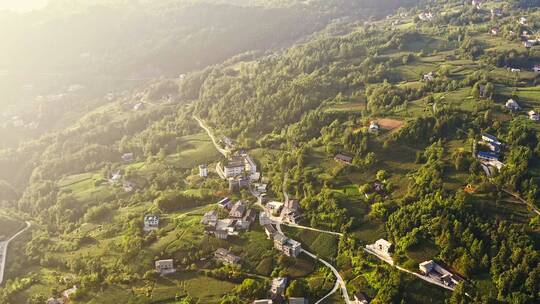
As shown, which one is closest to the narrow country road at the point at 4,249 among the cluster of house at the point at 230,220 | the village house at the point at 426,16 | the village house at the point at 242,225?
the cluster of house at the point at 230,220

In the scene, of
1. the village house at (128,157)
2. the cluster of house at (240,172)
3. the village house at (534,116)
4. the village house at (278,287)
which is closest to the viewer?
the village house at (278,287)

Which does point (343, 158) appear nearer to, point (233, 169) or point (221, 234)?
point (233, 169)

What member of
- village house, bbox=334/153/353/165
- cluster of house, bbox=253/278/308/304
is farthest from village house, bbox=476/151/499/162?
cluster of house, bbox=253/278/308/304

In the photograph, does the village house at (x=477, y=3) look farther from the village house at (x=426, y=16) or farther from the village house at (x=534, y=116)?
the village house at (x=534, y=116)

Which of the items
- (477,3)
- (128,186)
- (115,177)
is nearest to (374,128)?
(128,186)

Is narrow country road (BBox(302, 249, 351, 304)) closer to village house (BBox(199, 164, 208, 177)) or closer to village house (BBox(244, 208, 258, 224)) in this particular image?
village house (BBox(244, 208, 258, 224))

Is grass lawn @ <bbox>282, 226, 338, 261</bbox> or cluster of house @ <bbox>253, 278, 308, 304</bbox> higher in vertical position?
grass lawn @ <bbox>282, 226, 338, 261</bbox>
